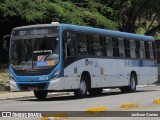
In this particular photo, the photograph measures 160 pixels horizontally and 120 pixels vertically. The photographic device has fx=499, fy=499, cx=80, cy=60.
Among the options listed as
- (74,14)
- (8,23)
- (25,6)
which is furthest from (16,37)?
(8,23)

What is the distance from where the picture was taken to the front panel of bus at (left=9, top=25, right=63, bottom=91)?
69.2 ft

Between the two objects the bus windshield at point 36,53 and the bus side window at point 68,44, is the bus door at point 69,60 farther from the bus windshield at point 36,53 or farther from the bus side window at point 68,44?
the bus windshield at point 36,53

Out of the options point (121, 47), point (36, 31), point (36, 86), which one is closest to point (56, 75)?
point (36, 86)

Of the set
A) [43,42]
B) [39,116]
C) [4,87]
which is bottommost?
[4,87]

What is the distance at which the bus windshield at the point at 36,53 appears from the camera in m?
21.2

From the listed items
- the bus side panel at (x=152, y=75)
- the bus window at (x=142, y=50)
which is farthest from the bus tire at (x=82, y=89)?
the bus side panel at (x=152, y=75)

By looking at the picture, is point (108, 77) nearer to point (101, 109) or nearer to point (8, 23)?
point (101, 109)

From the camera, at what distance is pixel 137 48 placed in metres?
28.5

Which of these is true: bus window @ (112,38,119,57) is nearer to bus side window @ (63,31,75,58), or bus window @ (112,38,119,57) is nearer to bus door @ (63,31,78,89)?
bus door @ (63,31,78,89)

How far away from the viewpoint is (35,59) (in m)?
21.3

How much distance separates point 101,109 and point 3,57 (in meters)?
24.6

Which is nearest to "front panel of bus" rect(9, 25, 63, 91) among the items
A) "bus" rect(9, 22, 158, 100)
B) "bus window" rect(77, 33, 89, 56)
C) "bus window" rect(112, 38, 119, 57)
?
"bus" rect(9, 22, 158, 100)

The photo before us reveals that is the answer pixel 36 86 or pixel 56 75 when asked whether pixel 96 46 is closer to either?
pixel 56 75

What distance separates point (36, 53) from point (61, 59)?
113cm
